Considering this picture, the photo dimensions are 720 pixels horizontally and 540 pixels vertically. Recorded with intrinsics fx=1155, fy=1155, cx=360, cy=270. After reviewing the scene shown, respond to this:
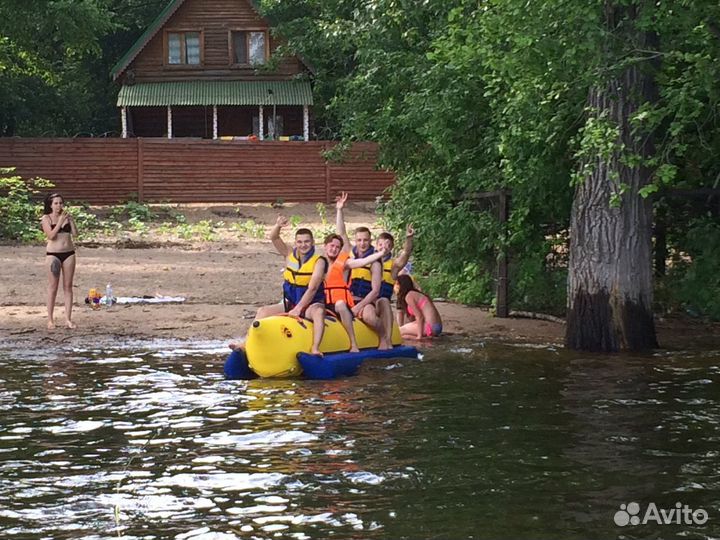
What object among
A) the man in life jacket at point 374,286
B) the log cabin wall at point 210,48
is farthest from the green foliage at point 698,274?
the log cabin wall at point 210,48

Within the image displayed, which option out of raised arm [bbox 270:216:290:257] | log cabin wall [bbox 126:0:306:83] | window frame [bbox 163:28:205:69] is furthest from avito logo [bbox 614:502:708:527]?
window frame [bbox 163:28:205:69]

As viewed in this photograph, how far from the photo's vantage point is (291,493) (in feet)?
23.7

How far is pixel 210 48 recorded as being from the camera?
40125 millimetres

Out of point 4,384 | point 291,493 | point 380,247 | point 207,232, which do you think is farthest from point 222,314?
point 207,232

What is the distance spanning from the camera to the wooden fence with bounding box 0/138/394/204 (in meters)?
31.5

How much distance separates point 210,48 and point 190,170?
918cm

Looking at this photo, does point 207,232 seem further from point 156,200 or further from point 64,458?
point 64,458

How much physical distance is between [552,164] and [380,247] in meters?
2.52

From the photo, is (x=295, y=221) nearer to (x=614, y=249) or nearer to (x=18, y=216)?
(x=18, y=216)

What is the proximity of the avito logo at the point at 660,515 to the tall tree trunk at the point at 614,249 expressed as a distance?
5827mm

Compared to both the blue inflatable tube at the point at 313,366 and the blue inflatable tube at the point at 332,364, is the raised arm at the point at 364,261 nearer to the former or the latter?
the blue inflatable tube at the point at 332,364

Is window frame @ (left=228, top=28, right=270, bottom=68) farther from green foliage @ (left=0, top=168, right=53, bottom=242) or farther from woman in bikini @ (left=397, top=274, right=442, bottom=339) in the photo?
woman in bikini @ (left=397, top=274, right=442, bottom=339)

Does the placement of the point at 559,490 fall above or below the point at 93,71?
below

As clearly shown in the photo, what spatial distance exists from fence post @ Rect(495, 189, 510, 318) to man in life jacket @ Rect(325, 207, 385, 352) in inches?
121
